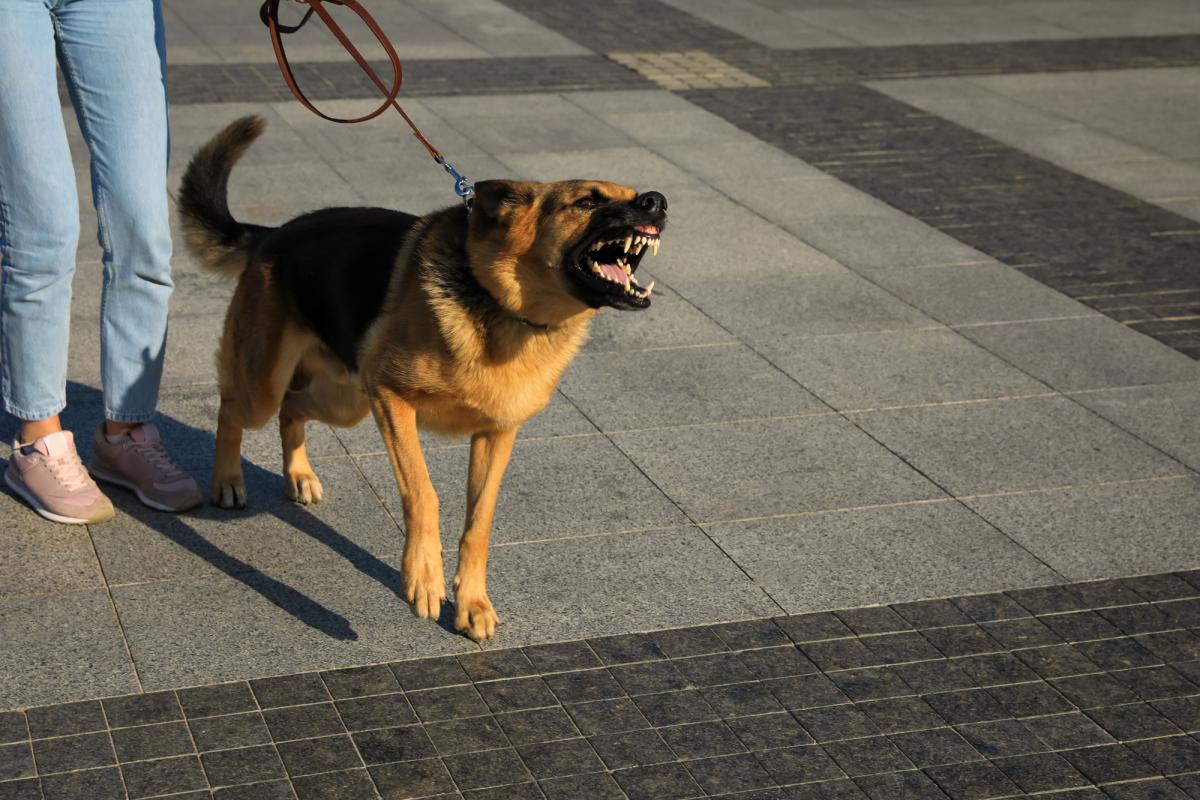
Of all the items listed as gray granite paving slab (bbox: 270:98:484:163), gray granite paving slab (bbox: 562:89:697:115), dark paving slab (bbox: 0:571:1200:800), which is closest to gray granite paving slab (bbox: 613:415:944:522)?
dark paving slab (bbox: 0:571:1200:800)

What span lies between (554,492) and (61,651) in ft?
6.02

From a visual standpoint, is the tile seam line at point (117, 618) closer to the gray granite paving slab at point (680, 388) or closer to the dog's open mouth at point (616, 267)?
the dog's open mouth at point (616, 267)

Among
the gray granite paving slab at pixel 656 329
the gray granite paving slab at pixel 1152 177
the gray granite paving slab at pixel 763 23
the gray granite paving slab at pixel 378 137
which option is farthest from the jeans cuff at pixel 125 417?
the gray granite paving slab at pixel 763 23

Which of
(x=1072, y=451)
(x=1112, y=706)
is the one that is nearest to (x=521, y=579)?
(x=1112, y=706)

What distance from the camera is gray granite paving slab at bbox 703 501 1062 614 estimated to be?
4812mm

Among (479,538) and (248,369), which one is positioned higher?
(248,369)

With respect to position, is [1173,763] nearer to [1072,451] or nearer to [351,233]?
[1072,451]

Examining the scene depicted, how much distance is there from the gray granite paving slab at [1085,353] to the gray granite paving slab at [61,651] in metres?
4.14

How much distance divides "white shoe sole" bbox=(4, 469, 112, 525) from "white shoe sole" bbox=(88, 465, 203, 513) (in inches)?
6.1

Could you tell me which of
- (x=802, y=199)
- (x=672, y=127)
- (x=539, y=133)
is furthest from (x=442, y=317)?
(x=672, y=127)

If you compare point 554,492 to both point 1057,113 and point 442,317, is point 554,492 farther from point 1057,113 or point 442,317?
point 1057,113

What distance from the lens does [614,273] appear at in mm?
4055

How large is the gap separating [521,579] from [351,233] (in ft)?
3.95

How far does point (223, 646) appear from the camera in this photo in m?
4.31
